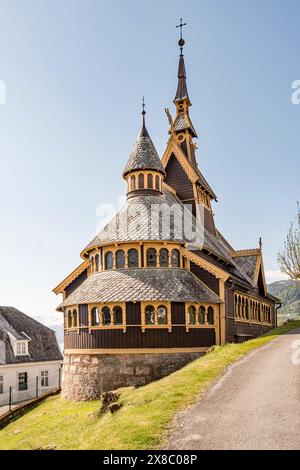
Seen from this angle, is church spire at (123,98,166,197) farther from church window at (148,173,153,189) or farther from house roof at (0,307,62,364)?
house roof at (0,307,62,364)

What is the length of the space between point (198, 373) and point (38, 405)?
50.9 feet

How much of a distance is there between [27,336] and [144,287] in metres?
23.7

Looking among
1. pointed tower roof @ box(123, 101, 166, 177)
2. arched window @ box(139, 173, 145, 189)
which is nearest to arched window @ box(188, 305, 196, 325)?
arched window @ box(139, 173, 145, 189)

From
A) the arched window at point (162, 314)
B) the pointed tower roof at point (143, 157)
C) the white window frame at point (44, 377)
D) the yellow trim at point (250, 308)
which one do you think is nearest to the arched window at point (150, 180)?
the pointed tower roof at point (143, 157)

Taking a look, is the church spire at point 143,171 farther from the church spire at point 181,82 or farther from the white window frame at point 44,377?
the white window frame at point 44,377

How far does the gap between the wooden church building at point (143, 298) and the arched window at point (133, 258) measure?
0.06m

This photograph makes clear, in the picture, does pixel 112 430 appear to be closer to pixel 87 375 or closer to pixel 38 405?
pixel 87 375

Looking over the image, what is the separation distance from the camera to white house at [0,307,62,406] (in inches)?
1553

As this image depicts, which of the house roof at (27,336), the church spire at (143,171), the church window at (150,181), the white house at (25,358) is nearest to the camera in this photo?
the church spire at (143,171)

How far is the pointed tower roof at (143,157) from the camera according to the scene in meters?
31.7

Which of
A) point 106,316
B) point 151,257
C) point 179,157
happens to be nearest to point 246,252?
point 179,157

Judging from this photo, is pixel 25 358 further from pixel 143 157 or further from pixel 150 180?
pixel 143 157

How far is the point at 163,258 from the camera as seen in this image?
2722 cm

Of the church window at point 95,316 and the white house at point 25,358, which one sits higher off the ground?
the church window at point 95,316
